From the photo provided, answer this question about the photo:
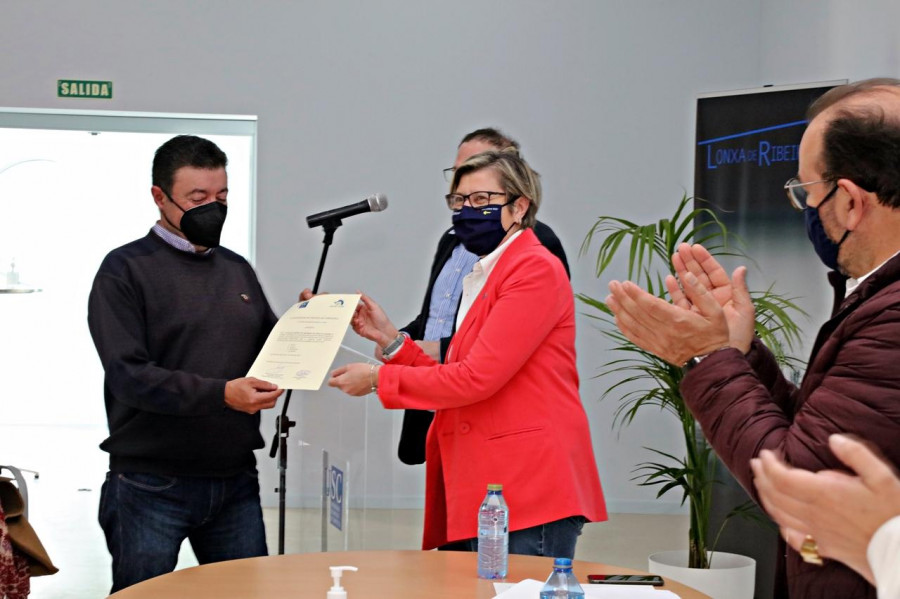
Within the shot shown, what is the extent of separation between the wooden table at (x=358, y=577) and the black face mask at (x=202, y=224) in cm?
93

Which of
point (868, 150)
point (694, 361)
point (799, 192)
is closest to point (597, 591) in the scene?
point (694, 361)

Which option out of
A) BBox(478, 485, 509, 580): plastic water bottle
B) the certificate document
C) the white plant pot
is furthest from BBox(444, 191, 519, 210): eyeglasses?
the white plant pot

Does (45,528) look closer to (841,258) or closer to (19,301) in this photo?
(19,301)

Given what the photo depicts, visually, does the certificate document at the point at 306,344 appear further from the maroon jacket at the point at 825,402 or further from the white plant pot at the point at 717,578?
the white plant pot at the point at 717,578

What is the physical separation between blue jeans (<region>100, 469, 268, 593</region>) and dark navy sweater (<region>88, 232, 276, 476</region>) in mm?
41

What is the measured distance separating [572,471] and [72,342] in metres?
5.08

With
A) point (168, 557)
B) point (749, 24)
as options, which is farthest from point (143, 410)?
point (749, 24)

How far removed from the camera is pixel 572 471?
2.50 m

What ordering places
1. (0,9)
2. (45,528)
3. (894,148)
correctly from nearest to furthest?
1. (894,148)
2. (45,528)
3. (0,9)

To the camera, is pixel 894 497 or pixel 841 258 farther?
pixel 841 258

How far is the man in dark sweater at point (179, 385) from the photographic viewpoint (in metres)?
2.57

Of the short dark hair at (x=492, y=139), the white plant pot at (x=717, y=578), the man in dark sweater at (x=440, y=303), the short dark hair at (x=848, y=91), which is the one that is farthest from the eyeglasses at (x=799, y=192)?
the white plant pot at (x=717, y=578)

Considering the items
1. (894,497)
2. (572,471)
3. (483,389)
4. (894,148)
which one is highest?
(894,148)

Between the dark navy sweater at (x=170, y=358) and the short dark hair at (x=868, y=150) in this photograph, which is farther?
the dark navy sweater at (x=170, y=358)
